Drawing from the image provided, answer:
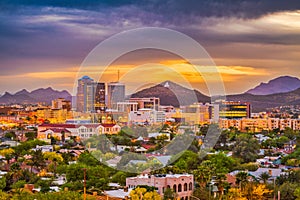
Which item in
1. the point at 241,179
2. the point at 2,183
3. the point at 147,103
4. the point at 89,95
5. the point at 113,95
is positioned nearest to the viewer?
the point at 241,179

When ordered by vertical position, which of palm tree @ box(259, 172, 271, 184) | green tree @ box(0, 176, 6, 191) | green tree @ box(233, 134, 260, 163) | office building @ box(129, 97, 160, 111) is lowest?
green tree @ box(0, 176, 6, 191)

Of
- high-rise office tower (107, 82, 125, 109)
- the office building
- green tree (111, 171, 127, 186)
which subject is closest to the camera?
green tree (111, 171, 127, 186)

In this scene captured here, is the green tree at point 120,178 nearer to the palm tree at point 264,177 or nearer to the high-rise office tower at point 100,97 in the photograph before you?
the palm tree at point 264,177

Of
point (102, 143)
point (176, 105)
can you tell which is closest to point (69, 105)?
point (176, 105)

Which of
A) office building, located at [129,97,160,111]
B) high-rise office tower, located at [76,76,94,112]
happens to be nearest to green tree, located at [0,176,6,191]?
office building, located at [129,97,160,111]

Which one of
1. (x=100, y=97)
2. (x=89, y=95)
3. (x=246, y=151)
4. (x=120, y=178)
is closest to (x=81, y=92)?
(x=89, y=95)

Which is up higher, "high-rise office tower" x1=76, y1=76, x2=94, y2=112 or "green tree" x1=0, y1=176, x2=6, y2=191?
"high-rise office tower" x1=76, y1=76, x2=94, y2=112

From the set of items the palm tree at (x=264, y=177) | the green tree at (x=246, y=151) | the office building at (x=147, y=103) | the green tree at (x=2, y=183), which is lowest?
the green tree at (x=2, y=183)

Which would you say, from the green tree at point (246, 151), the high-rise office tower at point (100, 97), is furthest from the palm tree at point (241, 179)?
the high-rise office tower at point (100, 97)

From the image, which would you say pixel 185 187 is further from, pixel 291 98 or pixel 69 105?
pixel 291 98

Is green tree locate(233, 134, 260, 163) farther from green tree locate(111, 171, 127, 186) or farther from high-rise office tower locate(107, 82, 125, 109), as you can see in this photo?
high-rise office tower locate(107, 82, 125, 109)

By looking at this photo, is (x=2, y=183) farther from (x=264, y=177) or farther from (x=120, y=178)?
(x=264, y=177)

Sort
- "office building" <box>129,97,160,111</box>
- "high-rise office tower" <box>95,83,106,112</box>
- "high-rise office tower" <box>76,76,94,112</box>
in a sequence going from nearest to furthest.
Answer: "office building" <box>129,97,160,111</box>
"high-rise office tower" <box>95,83,106,112</box>
"high-rise office tower" <box>76,76,94,112</box>

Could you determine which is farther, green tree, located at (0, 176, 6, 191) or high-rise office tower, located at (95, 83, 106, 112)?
high-rise office tower, located at (95, 83, 106, 112)
